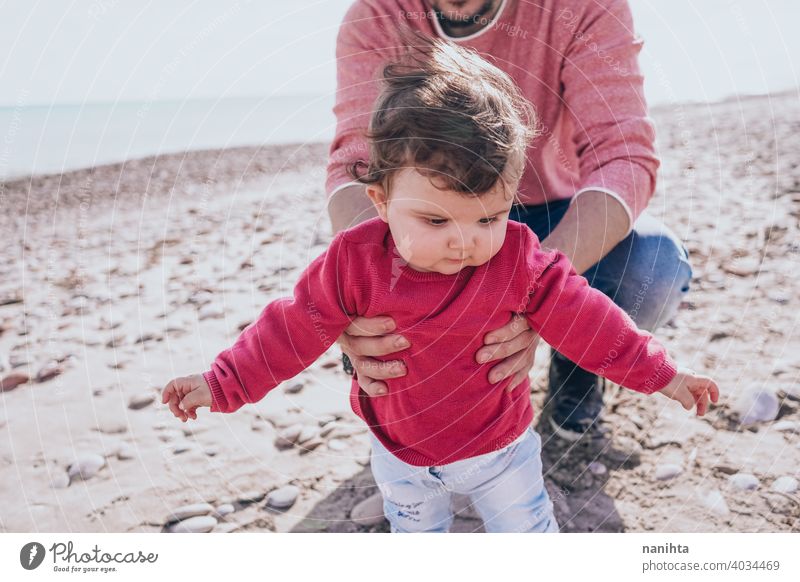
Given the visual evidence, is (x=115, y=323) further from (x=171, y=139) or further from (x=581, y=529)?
(x=171, y=139)

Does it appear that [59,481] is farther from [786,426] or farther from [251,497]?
[786,426]

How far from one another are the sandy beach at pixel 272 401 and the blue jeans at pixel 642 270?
27 cm

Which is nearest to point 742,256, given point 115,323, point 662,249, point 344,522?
point 662,249

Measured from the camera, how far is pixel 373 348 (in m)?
1.21

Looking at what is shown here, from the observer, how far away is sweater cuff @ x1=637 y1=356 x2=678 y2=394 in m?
1.11

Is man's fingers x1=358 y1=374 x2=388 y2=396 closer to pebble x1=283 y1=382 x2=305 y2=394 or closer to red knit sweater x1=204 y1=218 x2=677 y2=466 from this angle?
red knit sweater x1=204 y1=218 x2=677 y2=466

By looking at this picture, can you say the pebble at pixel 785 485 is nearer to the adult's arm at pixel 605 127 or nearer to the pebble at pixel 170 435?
the adult's arm at pixel 605 127

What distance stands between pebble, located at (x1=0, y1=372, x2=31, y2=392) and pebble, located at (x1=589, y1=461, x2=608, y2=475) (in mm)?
1553

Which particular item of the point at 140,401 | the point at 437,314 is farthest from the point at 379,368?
the point at 140,401

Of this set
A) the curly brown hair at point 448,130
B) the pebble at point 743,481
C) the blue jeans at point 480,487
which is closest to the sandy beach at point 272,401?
the pebble at point 743,481
